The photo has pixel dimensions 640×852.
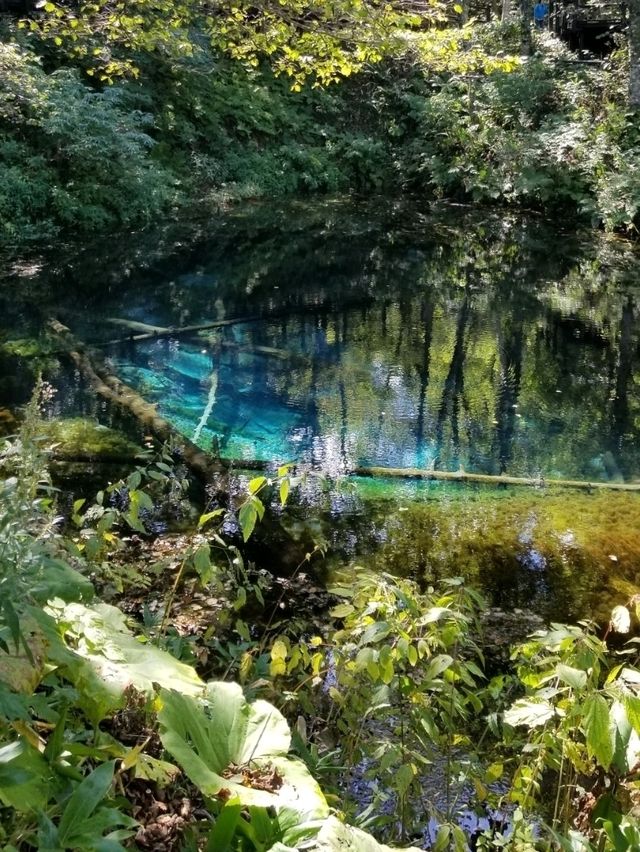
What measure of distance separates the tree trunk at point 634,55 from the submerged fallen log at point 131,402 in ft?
43.3

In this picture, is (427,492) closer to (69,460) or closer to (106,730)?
(69,460)

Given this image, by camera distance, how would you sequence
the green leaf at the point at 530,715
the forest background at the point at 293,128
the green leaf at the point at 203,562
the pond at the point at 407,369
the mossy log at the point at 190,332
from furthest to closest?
the forest background at the point at 293,128, the mossy log at the point at 190,332, the pond at the point at 407,369, the green leaf at the point at 203,562, the green leaf at the point at 530,715

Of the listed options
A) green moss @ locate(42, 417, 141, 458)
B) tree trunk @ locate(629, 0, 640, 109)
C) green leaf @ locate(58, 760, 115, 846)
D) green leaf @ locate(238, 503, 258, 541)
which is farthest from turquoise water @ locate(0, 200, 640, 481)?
green leaf @ locate(58, 760, 115, 846)

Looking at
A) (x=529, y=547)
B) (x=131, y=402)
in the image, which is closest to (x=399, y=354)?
(x=131, y=402)

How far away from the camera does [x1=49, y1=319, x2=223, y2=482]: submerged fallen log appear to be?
576cm

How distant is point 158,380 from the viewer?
7898 millimetres

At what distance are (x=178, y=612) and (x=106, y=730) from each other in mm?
1534

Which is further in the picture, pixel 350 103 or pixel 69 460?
pixel 350 103

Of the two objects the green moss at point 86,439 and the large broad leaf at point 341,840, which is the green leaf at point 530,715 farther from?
the green moss at point 86,439

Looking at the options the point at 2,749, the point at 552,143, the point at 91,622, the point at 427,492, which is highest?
the point at 552,143

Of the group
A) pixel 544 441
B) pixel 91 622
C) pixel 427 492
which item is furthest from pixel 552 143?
pixel 91 622

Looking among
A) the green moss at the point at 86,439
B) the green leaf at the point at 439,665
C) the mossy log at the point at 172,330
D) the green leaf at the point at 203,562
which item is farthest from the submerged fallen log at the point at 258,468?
the green leaf at the point at 439,665

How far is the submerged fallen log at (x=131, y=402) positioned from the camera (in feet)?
18.9

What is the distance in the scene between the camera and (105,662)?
6.70 ft
